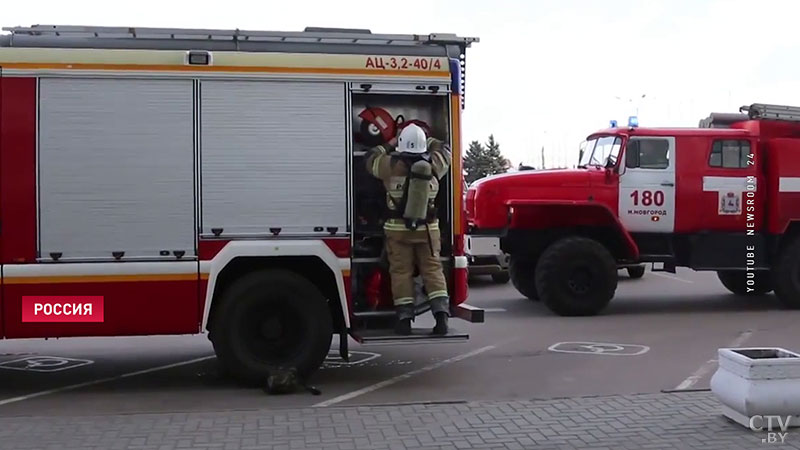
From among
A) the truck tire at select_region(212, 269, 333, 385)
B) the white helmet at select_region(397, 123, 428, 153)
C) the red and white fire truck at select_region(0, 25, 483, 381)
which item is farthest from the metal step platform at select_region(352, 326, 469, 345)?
the white helmet at select_region(397, 123, 428, 153)

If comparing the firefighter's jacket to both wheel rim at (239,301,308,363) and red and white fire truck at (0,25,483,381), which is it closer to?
red and white fire truck at (0,25,483,381)

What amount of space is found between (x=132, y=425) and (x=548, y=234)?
8.32 metres

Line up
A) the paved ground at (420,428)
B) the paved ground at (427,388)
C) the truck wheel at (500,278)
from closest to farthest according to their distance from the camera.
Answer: the paved ground at (420,428), the paved ground at (427,388), the truck wheel at (500,278)

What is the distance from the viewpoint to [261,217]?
8211 millimetres

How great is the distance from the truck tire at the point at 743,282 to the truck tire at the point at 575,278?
8.69ft

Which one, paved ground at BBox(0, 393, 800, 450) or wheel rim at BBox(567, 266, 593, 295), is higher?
wheel rim at BBox(567, 266, 593, 295)

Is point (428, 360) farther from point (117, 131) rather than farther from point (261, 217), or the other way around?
point (117, 131)

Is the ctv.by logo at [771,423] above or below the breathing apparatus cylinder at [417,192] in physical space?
below

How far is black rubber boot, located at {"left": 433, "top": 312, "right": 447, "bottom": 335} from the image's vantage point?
8477mm

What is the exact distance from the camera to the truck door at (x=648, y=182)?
13.9 meters

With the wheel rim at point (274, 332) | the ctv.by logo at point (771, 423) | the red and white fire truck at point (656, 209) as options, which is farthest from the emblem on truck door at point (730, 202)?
the wheel rim at point (274, 332)

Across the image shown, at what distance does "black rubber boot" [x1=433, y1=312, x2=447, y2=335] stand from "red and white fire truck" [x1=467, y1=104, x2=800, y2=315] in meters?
5.20

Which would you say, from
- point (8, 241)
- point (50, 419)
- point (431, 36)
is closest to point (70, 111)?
point (8, 241)

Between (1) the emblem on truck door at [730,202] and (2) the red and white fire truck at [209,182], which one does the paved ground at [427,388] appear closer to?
(2) the red and white fire truck at [209,182]
